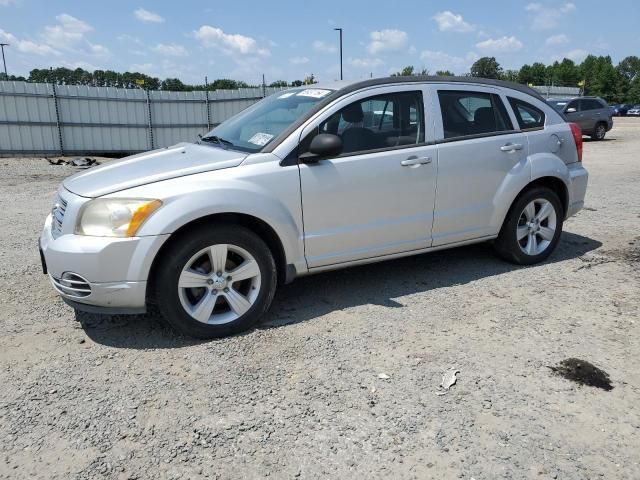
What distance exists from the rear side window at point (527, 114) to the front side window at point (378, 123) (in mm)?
1169

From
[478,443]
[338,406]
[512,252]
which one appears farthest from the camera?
[512,252]

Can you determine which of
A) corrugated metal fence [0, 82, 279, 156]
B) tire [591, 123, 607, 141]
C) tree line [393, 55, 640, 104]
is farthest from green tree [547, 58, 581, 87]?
corrugated metal fence [0, 82, 279, 156]

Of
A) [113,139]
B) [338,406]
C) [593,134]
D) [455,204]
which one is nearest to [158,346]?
[338,406]

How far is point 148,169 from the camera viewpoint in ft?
12.3

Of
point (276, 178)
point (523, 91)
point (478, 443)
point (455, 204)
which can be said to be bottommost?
point (478, 443)

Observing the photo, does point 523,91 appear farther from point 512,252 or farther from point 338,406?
point 338,406

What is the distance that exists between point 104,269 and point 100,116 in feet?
51.1

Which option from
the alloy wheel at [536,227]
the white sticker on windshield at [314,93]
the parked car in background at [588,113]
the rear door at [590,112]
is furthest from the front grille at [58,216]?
the rear door at [590,112]

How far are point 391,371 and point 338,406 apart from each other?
500 mm

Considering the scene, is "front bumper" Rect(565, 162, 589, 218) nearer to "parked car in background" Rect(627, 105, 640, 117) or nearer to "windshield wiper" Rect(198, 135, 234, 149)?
"windshield wiper" Rect(198, 135, 234, 149)

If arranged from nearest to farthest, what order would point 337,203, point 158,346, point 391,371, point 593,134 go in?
point 391,371 → point 158,346 → point 337,203 → point 593,134

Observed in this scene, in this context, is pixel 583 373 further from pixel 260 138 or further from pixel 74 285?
pixel 74 285

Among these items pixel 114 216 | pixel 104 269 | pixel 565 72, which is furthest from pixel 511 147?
pixel 565 72

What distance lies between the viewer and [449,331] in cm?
380
